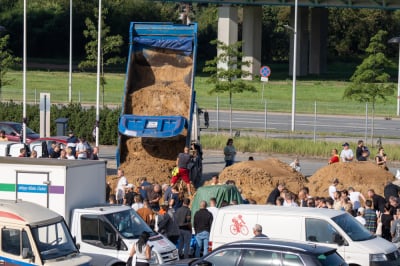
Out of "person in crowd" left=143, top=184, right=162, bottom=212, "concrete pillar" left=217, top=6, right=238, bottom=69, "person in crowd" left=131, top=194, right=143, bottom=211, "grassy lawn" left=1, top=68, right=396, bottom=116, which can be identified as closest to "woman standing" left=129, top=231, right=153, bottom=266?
"person in crowd" left=131, top=194, right=143, bottom=211

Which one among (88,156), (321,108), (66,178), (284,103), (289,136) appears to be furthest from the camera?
(284,103)

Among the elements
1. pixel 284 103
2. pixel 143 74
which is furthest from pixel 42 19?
pixel 143 74

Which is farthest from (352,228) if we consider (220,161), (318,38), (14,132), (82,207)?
(318,38)

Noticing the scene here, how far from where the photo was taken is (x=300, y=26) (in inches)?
3233

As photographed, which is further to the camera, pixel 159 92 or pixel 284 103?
pixel 284 103

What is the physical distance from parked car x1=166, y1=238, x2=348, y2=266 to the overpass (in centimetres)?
5277

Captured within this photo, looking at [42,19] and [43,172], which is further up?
[42,19]

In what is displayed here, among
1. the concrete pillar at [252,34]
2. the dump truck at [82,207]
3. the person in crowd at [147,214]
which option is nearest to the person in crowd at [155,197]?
the person in crowd at [147,214]

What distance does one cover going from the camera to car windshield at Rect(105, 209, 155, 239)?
1792cm

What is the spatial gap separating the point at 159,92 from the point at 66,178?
12765 millimetres

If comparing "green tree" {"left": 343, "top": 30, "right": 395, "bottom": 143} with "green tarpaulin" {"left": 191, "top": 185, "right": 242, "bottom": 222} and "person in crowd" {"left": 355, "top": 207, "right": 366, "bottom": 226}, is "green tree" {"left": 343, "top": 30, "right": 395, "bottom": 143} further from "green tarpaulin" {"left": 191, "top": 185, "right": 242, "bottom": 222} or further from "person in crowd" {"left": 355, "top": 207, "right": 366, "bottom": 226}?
"person in crowd" {"left": 355, "top": 207, "right": 366, "bottom": 226}

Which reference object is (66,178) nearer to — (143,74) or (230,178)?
(230,178)

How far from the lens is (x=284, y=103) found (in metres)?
61.2

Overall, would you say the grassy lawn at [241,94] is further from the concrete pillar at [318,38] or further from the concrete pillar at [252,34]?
the concrete pillar at [318,38]
